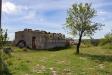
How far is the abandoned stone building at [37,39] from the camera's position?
148 feet

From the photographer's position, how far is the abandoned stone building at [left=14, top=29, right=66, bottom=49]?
45.2 metres

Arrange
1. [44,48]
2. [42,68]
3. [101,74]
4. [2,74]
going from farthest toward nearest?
[44,48]
[42,68]
[101,74]
[2,74]

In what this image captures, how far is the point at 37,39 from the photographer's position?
4569 cm

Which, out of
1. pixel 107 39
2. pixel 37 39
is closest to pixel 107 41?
pixel 107 39

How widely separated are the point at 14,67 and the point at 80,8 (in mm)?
12745

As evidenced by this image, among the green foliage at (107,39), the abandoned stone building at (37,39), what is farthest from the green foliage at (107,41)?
the abandoned stone building at (37,39)

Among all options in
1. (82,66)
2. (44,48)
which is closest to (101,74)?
(82,66)

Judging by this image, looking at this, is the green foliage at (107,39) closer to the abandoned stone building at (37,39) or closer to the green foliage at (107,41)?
the green foliage at (107,41)

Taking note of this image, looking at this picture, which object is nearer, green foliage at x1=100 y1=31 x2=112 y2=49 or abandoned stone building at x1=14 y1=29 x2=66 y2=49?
green foliage at x1=100 y1=31 x2=112 y2=49

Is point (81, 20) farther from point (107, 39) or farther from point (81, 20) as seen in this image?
point (107, 39)

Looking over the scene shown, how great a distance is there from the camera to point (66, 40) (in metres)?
48.0

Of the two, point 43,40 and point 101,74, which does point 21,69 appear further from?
point 43,40

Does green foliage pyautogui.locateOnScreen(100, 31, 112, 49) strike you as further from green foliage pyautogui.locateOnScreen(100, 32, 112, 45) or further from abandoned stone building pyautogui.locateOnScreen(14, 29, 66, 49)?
abandoned stone building pyautogui.locateOnScreen(14, 29, 66, 49)

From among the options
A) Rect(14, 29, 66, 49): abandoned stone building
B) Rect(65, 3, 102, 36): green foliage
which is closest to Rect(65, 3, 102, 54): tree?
Rect(65, 3, 102, 36): green foliage
